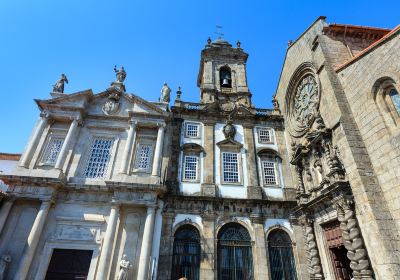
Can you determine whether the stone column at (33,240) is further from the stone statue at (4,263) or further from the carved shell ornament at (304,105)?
the carved shell ornament at (304,105)

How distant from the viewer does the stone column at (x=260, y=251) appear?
12.7 m

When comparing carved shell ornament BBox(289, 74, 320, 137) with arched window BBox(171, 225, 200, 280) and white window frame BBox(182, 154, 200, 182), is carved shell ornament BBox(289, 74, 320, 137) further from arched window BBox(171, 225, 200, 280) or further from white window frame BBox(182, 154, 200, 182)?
arched window BBox(171, 225, 200, 280)

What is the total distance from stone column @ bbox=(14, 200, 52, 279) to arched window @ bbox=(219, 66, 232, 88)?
52.2ft

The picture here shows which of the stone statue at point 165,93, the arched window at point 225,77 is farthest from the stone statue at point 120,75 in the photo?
the arched window at point 225,77

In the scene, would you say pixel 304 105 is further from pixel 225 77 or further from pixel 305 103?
pixel 225 77

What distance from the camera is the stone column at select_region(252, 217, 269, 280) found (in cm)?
1274

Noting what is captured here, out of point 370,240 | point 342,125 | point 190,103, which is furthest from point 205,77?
point 370,240

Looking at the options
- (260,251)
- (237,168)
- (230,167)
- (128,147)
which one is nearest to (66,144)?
(128,147)

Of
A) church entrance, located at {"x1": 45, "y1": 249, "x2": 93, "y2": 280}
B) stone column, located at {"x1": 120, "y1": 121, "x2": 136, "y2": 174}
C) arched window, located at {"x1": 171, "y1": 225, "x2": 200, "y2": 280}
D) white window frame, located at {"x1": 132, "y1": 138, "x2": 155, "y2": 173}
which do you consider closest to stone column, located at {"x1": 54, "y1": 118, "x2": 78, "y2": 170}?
stone column, located at {"x1": 120, "y1": 121, "x2": 136, "y2": 174}

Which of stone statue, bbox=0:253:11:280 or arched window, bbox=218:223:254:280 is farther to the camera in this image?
arched window, bbox=218:223:254:280

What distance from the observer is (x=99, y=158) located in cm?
1559

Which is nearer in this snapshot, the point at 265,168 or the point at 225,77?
the point at 265,168

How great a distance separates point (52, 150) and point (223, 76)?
15302 mm

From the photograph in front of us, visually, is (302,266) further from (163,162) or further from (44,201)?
(44,201)
